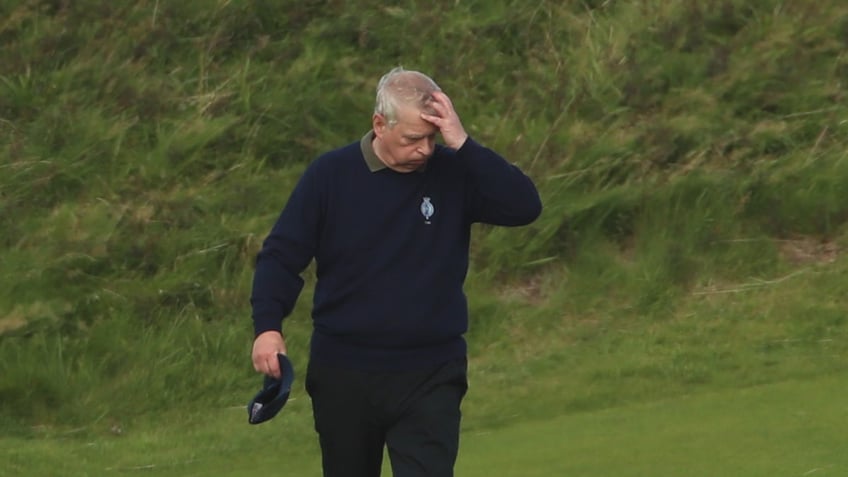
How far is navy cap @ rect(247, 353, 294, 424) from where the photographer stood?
5520 millimetres

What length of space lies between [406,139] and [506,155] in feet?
26.7

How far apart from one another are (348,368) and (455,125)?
792 mm

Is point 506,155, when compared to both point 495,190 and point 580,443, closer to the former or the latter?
point 580,443

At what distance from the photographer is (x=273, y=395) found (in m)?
5.59

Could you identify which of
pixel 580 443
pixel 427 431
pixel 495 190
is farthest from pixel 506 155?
pixel 427 431

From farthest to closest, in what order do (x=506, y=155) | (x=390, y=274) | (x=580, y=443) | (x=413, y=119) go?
(x=506, y=155)
(x=580, y=443)
(x=390, y=274)
(x=413, y=119)

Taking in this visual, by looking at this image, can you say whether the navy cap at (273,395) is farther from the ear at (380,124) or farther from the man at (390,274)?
the ear at (380,124)

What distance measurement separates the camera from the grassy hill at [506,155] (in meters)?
11.3

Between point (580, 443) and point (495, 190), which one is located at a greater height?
point (495, 190)

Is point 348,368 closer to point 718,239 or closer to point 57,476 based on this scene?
point 57,476

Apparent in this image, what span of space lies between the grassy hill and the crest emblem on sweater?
176 inches

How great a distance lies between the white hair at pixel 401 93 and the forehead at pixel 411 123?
0.6 inches

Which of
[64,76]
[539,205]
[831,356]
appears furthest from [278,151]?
[539,205]

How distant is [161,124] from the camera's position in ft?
46.5
